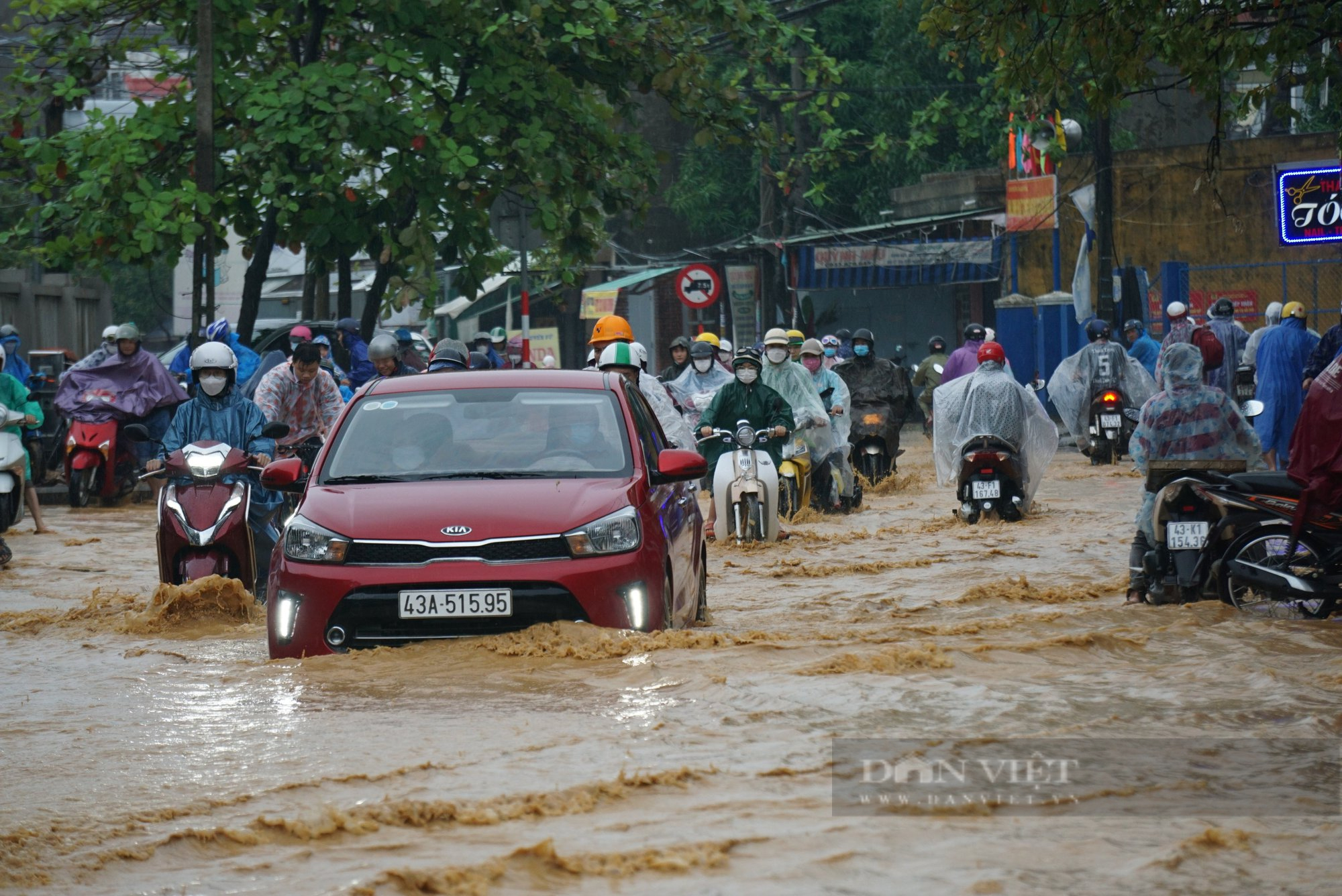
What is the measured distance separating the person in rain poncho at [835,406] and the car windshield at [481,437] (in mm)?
8568

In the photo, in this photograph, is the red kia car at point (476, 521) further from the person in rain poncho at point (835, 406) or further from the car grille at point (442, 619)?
the person in rain poncho at point (835, 406)

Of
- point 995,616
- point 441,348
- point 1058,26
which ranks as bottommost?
point 995,616

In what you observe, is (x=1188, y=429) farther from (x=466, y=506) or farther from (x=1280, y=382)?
(x=1280, y=382)

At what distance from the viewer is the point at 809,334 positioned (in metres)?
35.5

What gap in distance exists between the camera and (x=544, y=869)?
4680mm

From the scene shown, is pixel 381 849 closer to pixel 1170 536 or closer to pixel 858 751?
pixel 858 751

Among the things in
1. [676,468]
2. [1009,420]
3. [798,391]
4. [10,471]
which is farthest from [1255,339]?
[676,468]

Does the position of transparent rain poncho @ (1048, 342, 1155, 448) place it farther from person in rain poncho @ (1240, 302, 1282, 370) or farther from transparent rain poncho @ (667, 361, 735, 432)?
transparent rain poncho @ (667, 361, 735, 432)

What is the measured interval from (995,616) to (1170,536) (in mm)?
1222

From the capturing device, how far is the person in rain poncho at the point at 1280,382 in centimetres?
1759

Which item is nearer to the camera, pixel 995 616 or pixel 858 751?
pixel 858 751

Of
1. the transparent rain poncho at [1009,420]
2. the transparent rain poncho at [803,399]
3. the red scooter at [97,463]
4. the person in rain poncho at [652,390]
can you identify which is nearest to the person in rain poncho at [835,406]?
the transparent rain poncho at [803,399]

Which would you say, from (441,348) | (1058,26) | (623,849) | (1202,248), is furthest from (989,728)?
(1202,248)

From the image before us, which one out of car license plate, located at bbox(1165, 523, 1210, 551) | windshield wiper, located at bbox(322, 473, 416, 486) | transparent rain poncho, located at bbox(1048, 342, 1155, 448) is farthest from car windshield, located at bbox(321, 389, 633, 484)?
transparent rain poncho, located at bbox(1048, 342, 1155, 448)
